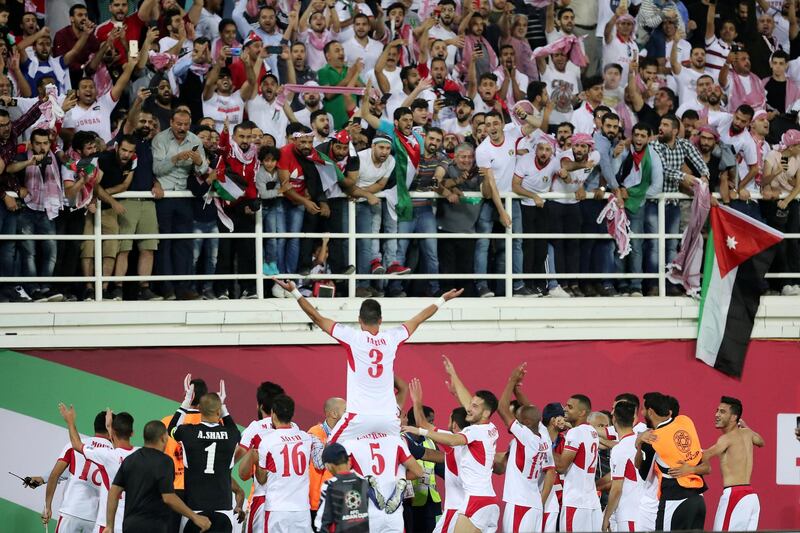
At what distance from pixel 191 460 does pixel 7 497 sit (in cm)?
318

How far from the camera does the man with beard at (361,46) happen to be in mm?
18688

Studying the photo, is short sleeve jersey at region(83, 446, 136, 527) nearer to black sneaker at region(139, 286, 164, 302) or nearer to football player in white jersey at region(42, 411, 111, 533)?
football player in white jersey at region(42, 411, 111, 533)

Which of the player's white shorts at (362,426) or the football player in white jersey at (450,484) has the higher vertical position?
the player's white shorts at (362,426)

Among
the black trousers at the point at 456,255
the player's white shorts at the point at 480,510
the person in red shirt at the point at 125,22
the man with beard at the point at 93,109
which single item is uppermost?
the person in red shirt at the point at 125,22

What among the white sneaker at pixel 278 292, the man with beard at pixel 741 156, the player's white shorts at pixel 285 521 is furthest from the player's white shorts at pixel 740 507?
the white sneaker at pixel 278 292

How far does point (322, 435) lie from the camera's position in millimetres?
14023

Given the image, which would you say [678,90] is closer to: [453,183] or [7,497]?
[453,183]

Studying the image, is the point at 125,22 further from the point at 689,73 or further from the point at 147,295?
the point at 689,73

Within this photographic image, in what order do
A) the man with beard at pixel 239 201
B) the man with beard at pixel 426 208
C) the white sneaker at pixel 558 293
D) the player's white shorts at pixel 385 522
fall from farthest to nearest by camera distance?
the white sneaker at pixel 558 293 → the man with beard at pixel 426 208 → the man with beard at pixel 239 201 → the player's white shorts at pixel 385 522

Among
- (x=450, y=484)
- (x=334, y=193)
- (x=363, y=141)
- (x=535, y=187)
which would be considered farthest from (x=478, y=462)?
(x=363, y=141)

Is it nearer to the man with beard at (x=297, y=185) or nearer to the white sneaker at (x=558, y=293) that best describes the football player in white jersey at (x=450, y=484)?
the man with beard at (x=297, y=185)

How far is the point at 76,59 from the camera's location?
17.2 m

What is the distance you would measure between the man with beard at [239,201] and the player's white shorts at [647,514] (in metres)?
5.16

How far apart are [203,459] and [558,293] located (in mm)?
5685
